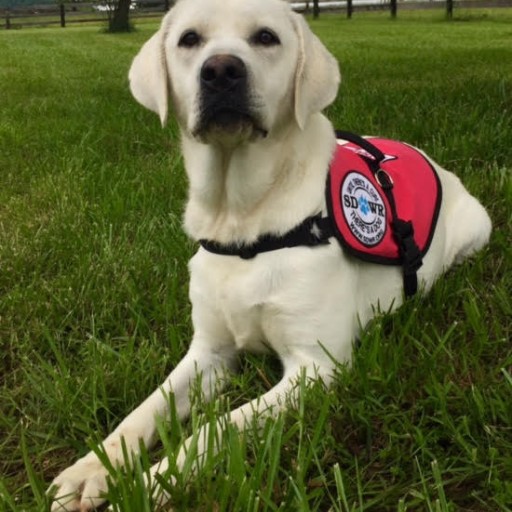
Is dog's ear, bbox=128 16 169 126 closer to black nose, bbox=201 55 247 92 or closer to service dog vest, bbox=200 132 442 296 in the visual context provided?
black nose, bbox=201 55 247 92

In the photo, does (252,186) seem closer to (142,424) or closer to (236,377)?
(236,377)

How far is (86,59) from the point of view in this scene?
12117mm

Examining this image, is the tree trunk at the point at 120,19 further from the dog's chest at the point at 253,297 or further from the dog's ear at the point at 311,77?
the dog's chest at the point at 253,297

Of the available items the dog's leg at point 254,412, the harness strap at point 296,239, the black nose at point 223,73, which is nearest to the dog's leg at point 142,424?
the dog's leg at point 254,412

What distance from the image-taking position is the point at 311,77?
7.47ft

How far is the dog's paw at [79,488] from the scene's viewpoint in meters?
1.73

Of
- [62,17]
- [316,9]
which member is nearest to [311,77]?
[316,9]

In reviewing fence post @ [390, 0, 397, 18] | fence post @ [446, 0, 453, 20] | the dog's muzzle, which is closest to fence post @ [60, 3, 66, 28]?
fence post @ [390, 0, 397, 18]

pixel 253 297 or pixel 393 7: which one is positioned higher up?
pixel 253 297

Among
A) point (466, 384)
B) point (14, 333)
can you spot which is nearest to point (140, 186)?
point (14, 333)

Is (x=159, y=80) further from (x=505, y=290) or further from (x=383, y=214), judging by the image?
(x=505, y=290)

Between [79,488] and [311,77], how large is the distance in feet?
4.42

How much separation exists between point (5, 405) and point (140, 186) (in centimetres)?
185

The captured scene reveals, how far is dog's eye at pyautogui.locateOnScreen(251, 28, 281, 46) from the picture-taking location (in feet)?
7.42
